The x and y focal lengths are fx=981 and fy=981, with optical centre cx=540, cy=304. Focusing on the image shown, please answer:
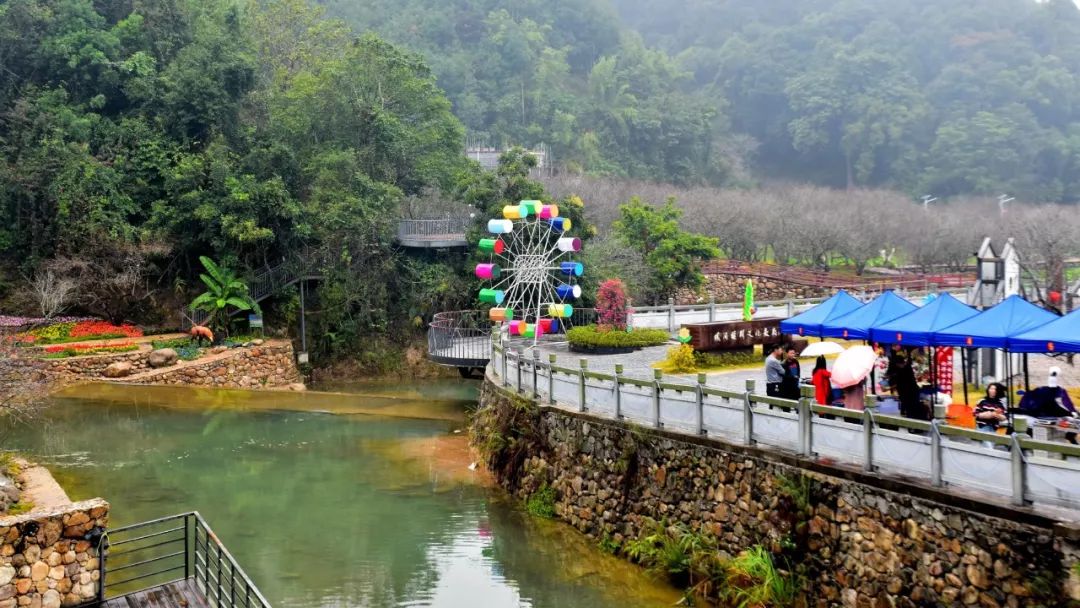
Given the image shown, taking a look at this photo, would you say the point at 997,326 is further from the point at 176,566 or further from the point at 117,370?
the point at 117,370

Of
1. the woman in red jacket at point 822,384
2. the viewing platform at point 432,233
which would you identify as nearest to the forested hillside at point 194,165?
the viewing platform at point 432,233

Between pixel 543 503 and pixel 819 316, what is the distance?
545 centimetres

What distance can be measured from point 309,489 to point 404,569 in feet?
16.4

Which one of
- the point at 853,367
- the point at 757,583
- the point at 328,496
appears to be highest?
the point at 853,367

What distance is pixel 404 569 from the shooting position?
14.2 metres

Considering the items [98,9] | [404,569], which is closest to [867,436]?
[404,569]

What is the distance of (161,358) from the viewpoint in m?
30.3

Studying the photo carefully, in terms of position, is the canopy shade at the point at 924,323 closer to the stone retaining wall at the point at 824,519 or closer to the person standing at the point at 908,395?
the person standing at the point at 908,395

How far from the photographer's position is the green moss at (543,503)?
1627 cm

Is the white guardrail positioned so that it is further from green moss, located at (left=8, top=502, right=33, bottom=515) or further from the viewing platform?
the viewing platform

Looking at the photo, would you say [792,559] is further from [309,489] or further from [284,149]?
[284,149]

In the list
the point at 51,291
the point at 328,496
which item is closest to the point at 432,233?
the point at 51,291

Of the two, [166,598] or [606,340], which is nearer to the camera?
[166,598]

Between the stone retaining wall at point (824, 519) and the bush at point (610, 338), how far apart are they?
7.43m
